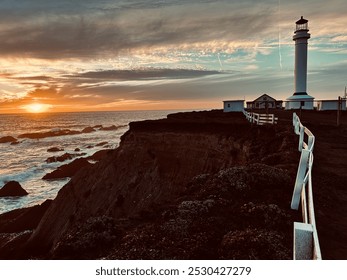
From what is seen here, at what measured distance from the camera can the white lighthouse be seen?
Answer: 149ft

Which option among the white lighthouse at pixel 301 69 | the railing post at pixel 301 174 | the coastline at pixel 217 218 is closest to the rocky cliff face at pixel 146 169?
the coastline at pixel 217 218

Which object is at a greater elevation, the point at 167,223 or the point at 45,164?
the point at 167,223

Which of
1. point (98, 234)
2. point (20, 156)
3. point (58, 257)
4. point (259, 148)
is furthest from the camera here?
point (20, 156)

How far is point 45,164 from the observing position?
5934 cm

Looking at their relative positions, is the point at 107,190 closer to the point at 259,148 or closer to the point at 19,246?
the point at 19,246

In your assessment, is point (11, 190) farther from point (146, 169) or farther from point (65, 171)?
point (146, 169)

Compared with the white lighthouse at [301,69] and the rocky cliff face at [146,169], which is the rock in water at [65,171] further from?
the white lighthouse at [301,69]

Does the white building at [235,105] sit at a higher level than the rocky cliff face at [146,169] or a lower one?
higher

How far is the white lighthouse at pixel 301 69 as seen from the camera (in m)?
45.3

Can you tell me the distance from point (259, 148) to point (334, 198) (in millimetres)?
10322

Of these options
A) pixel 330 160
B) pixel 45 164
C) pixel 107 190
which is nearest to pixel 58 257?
pixel 330 160

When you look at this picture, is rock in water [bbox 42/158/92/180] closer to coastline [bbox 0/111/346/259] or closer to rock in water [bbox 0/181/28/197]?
rock in water [bbox 0/181/28/197]

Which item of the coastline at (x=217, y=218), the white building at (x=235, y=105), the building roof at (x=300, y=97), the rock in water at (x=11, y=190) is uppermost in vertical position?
the building roof at (x=300, y=97)

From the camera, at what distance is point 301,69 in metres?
46.0
